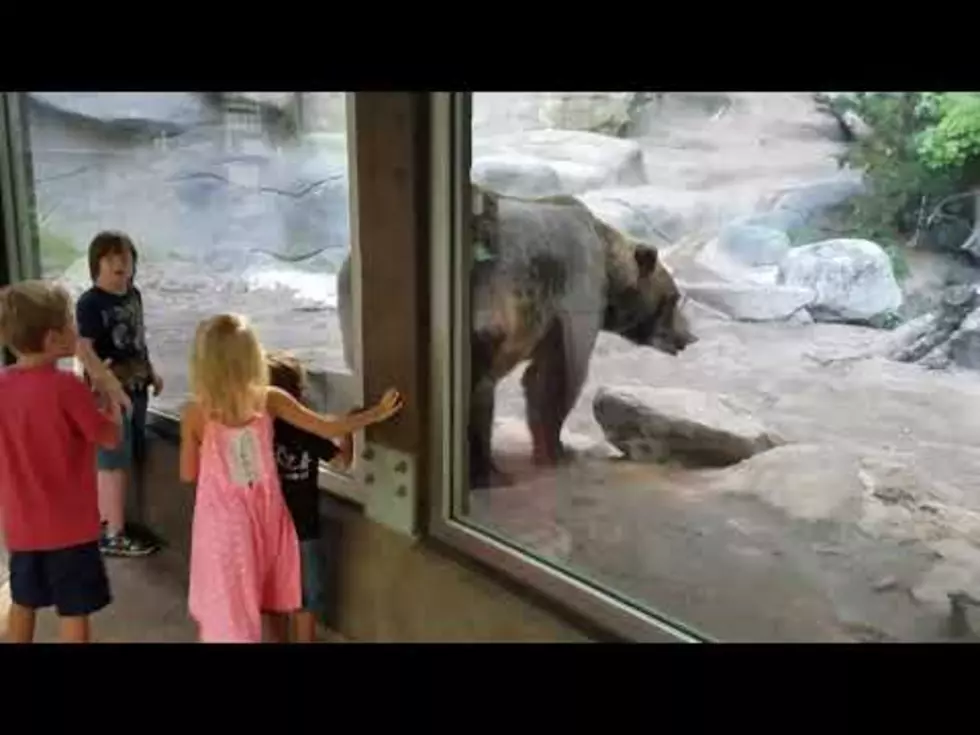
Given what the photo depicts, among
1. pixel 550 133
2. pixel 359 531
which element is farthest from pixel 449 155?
pixel 359 531

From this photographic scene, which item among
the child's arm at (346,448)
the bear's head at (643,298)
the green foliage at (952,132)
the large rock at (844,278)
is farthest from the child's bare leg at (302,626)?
the green foliage at (952,132)

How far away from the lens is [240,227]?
2051 millimetres

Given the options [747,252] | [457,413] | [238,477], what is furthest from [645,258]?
[238,477]

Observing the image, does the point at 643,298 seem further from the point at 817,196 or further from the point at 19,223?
the point at 19,223

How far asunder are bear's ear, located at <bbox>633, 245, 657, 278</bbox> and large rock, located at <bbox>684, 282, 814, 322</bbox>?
0.20 feet

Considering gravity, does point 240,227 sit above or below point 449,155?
below

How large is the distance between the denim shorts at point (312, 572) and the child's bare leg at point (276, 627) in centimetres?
4

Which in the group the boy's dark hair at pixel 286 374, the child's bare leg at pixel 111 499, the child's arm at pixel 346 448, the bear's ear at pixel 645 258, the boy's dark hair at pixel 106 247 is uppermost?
the bear's ear at pixel 645 258

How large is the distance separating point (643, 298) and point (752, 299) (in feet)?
0.55

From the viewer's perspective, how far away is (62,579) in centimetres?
170

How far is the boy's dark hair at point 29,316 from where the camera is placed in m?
1.61

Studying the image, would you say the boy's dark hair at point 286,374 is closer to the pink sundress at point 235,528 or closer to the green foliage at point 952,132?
the pink sundress at point 235,528
